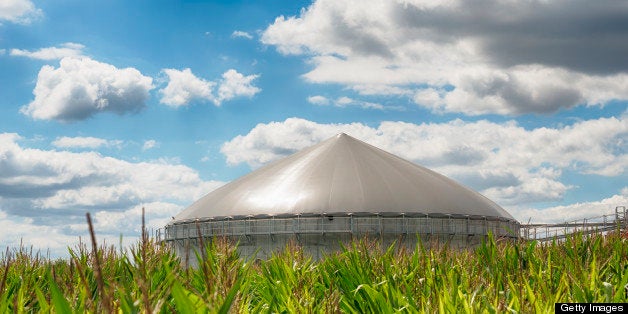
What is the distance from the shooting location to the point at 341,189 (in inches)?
2282

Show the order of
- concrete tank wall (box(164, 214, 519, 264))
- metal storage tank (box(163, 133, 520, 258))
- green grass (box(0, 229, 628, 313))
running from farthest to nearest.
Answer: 1. metal storage tank (box(163, 133, 520, 258))
2. concrete tank wall (box(164, 214, 519, 264))
3. green grass (box(0, 229, 628, 313))

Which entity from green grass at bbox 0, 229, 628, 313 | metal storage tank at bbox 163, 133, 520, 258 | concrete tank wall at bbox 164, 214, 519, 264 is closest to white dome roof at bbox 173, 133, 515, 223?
metal storage tank at bbox 163, 133, 520, 258

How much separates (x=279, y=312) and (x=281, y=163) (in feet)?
196

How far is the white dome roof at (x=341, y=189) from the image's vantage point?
56.5m

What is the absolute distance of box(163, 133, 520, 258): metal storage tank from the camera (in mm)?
54872

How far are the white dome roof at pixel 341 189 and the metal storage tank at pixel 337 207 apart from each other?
9 centimetres

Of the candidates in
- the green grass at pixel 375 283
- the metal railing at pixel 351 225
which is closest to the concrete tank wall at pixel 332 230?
the metal railing at pixel 351 225

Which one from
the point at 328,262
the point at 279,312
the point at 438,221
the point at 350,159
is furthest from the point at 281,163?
the point at 279,312

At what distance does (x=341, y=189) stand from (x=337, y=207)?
9.70ft

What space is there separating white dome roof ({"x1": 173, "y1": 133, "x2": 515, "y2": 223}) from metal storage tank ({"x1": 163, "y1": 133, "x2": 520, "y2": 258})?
9 cm

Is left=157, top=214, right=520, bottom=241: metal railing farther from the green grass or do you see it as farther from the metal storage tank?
the green grass

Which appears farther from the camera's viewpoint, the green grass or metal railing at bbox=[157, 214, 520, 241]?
metal railing at bbox=[157, 214, 520, 241]

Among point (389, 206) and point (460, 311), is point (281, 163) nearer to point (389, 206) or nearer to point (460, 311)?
point (389, 206)

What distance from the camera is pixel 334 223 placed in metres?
54.5
